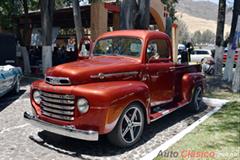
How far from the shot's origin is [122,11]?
11.3m

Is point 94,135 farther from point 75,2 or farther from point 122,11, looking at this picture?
point 75,2

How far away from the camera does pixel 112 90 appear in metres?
5.22

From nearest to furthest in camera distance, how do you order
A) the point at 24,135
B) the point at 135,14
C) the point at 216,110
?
the point at 24,135 < the point at 216,110 < the point at 135,14

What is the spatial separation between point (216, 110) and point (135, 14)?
4458 mm

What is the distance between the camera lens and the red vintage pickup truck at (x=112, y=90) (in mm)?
5113

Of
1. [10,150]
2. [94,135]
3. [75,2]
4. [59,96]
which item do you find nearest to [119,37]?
[59,96]

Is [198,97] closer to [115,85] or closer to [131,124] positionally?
[131,124]

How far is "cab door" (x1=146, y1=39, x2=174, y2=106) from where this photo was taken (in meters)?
6.55

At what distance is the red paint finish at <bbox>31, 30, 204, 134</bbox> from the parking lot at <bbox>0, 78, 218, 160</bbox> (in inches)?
17.8

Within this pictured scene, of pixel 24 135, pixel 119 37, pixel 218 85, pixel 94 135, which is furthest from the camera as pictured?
pixel 218 85

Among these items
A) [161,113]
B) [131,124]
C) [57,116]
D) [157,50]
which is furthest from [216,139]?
[57,116]

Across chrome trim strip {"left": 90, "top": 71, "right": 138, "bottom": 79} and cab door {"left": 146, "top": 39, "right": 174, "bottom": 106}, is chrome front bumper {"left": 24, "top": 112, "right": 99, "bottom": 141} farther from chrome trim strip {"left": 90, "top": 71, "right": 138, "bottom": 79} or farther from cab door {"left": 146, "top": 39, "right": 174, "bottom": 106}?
cab door {"left": 146, "top": 39, "right": 174, "bottom": 106}

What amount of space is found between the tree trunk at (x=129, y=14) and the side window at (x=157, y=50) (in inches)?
154

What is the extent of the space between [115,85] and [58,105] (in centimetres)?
100
